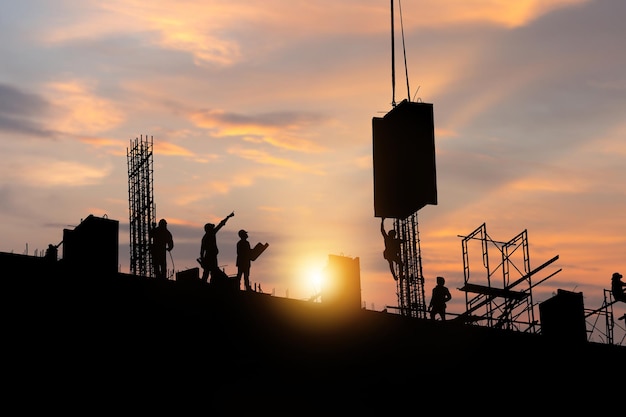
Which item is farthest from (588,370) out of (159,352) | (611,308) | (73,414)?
(73,414)

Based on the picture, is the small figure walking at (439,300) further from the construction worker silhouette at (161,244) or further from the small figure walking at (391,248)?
the construction worker silhouette at (161,244)

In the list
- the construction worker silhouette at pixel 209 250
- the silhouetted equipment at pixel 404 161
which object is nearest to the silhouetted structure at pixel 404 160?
the silhouetted equipment at pixel 404 161

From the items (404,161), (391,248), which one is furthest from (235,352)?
(404,161)

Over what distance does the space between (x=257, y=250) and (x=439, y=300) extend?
7245 mm

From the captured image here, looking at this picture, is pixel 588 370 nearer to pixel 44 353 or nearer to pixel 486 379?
pixel 486 379

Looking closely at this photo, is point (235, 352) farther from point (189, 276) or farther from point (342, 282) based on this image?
point (342, 282)

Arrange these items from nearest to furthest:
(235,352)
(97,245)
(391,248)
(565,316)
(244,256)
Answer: (97,245), (235,352), (244,256), (391,248), (565,316)

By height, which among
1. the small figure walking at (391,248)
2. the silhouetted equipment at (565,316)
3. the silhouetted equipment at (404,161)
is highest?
the silhouetted equipment at (404,161)

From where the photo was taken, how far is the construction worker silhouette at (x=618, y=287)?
3734cm

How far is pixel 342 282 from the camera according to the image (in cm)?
2862

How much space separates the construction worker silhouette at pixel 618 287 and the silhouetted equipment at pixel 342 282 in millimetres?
12902

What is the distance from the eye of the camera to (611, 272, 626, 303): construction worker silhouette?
37.3 m

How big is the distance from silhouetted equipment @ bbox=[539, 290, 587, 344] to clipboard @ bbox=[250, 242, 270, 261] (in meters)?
12.0

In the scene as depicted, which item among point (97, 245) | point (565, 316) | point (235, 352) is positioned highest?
point (97, 245)
